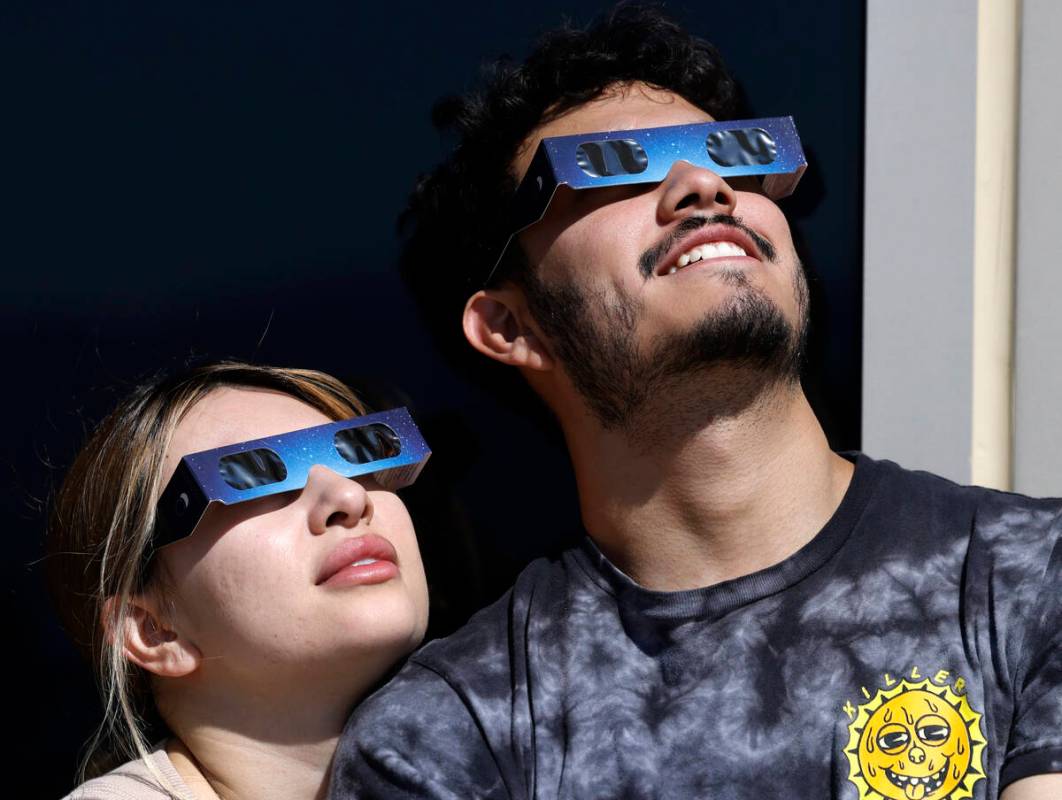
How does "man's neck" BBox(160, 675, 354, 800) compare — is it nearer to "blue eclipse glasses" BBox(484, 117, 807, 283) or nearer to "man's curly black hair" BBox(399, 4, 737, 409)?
"man's curly black hair" BBox(399, 4, 737, 409)

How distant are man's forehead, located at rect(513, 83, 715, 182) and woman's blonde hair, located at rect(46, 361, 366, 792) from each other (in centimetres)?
64

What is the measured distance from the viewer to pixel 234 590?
8.16 ft

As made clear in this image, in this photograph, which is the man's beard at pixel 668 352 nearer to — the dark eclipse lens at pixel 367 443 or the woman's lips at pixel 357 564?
the dark eclipse lens at pixel 367 443

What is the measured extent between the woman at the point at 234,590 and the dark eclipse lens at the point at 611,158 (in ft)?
2.15

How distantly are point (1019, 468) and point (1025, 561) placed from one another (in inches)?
35.0

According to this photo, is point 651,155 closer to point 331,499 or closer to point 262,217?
point 331,499

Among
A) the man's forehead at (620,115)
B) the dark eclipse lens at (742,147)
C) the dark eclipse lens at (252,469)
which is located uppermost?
the man's forehead at (620,115)

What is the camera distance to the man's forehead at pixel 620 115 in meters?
2.60

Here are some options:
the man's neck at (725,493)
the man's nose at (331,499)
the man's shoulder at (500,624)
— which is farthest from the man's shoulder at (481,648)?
the man's nose at (331,499)

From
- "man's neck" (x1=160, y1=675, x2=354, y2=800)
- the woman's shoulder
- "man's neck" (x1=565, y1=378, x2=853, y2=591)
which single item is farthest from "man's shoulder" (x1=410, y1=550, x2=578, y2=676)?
the woman's shoulder

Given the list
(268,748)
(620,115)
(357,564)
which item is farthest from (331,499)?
(620,115)

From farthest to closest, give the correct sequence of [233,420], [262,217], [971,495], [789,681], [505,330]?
[262,217]
[505,330]
[233,420]
[971,495]
[789,681]

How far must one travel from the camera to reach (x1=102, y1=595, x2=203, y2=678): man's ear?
257 centimetres

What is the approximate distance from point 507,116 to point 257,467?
0.86 meters
